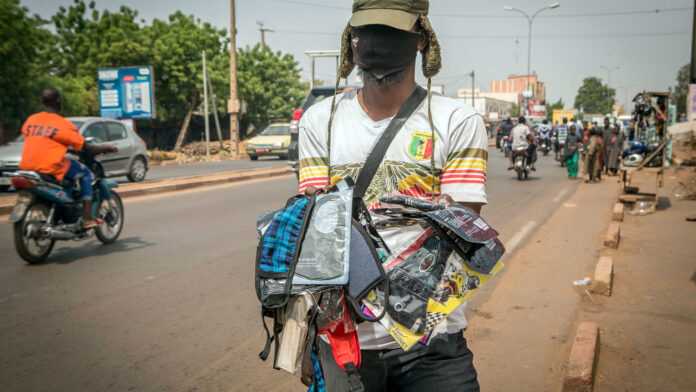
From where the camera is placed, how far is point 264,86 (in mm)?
49656

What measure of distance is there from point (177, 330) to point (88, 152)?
3.53m

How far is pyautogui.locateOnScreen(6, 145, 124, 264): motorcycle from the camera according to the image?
257 inches

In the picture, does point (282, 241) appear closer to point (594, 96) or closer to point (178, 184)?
point (178, 184)

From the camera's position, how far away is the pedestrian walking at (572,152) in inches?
735

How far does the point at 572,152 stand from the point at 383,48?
1830 centimetres

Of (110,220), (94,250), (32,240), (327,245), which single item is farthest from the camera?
(110,220)

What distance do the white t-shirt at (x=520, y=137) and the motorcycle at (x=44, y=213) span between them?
40.3 feet

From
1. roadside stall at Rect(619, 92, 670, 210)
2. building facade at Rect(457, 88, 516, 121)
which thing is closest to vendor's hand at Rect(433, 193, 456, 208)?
roadside stall at Rect(619, 92, 670, 210)

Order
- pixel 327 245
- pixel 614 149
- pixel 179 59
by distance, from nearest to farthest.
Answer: pixel 327 245, pixel 614 149, pixel 179 59

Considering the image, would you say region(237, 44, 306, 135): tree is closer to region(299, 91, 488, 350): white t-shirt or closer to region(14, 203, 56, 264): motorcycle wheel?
region(14, 203, 56, 264): motorcycle wheel

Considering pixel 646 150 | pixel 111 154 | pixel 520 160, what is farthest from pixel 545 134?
pixel 111 154

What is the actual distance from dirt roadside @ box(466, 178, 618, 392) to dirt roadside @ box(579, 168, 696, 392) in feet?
0.80

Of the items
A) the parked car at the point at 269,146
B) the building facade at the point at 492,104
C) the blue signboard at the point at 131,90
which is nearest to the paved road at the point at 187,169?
the blue signboard at the point at 131,90

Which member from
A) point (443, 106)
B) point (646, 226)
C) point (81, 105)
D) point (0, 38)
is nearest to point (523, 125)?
point (646, 226)
